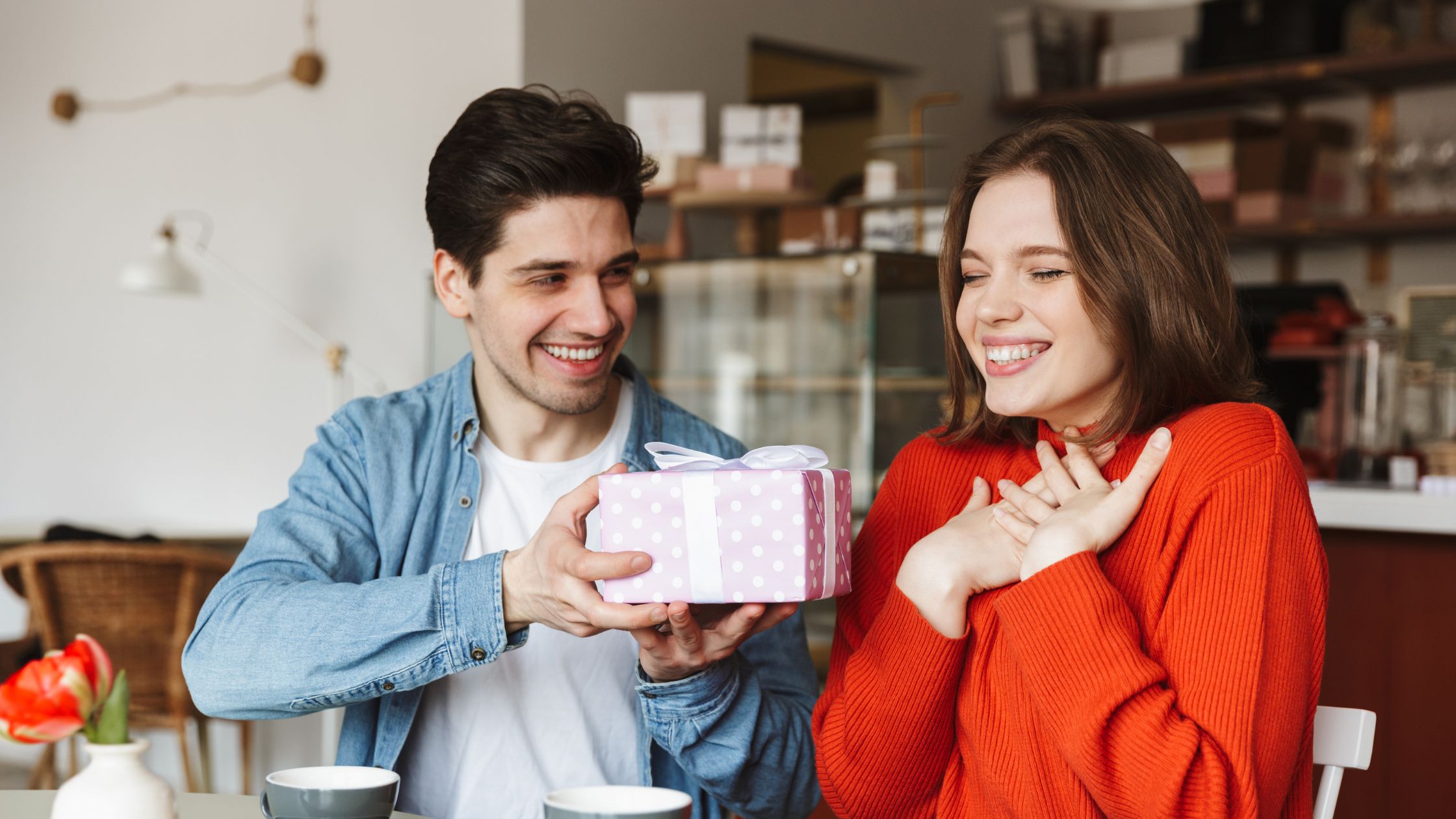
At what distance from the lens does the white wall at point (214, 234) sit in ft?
13.8

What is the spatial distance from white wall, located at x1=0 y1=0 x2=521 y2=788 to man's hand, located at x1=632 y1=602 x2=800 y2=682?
9.79 feet

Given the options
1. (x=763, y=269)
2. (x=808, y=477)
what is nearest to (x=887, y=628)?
(x=808, y=477)

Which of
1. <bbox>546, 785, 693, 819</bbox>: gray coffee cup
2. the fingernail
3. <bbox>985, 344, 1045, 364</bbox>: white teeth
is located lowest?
<bbox>546, 785, 693, 819</bbox>: gray coffee cup

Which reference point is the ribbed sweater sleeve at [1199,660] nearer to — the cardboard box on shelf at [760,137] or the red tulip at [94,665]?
the red tulip at [94,665]

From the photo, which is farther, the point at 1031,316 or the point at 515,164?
the point at 515,164

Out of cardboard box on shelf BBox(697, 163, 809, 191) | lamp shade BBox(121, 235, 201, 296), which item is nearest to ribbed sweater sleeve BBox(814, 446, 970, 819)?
cardboard box on shelf BBox(697, 163, 809, 191)

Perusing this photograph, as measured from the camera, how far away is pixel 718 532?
3.68 ft

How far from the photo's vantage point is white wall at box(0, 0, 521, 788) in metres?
4.22

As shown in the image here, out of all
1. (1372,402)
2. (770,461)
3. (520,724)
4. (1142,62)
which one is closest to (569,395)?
(520,724)

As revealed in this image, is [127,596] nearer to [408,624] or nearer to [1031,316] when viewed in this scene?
[408,624]

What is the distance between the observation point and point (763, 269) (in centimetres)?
319

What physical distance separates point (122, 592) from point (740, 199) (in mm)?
1911

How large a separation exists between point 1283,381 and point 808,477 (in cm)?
305

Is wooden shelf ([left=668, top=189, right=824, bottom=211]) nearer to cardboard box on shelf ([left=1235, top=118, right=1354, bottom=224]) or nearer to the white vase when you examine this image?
cardboard box on shelf ([left=1235, top=118, right=1354, bottom=224])
